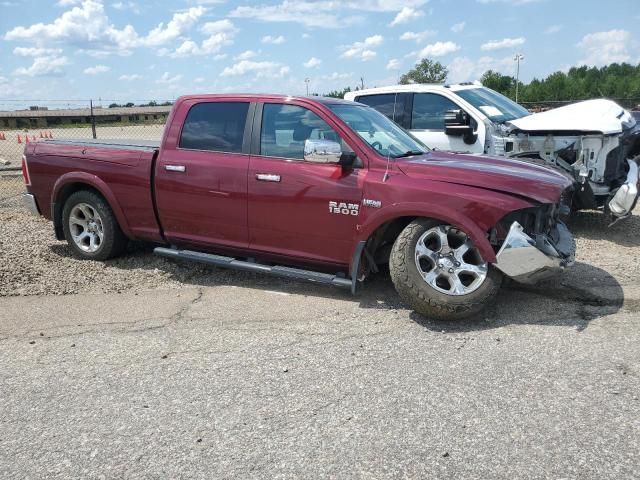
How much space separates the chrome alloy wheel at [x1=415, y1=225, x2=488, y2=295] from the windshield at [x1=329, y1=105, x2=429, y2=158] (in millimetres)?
896

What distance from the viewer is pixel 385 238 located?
16.3 ft

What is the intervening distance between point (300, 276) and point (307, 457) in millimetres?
2273

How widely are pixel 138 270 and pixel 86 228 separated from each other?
87 cm

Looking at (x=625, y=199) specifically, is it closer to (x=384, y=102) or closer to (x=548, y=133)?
(x=548, y=133)

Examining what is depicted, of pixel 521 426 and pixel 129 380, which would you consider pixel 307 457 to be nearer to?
pixel 521 426

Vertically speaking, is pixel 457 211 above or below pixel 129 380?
above

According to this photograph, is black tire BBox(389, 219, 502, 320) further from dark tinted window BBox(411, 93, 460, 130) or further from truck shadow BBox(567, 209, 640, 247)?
dark tinted window BBox(411, 93, 460, 130)

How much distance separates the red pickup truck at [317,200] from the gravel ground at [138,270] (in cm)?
33

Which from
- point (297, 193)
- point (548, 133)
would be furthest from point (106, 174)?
point (548, 133)

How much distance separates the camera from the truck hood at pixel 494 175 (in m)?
4.36

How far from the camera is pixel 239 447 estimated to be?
2961mm

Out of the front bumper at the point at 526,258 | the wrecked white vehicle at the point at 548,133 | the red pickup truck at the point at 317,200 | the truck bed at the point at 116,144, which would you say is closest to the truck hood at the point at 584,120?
the wrecked white vehicle at the point at 548,133

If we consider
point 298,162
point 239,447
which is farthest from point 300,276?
point 239,447

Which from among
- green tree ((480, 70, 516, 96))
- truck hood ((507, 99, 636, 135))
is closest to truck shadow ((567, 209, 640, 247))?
truck hood ((507, 99, 636, 135))
